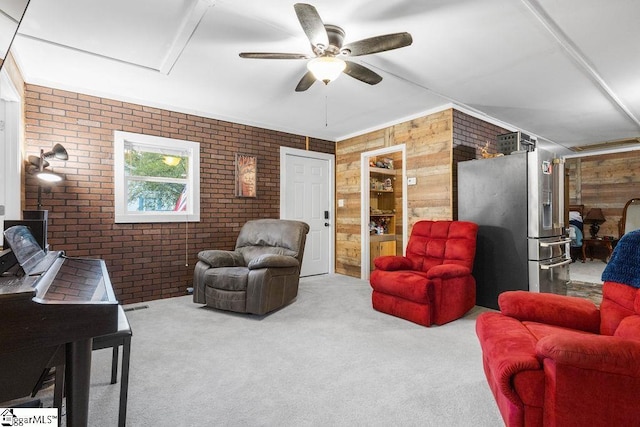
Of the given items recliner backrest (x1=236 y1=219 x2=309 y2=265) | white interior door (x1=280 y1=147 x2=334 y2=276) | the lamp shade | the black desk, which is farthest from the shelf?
the black desk

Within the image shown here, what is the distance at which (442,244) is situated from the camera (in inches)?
134

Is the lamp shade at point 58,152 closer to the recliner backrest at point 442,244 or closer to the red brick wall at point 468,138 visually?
the recliner backrest at point 442,244

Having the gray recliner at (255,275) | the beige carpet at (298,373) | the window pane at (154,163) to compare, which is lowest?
the beige carpet at (298,373)

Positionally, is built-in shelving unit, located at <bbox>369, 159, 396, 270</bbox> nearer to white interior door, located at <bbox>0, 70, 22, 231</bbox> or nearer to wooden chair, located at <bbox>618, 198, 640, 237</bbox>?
white interior door, located at <bbox>0, 70, 22, 231</bbox>

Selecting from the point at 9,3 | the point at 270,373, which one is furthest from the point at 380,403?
the point at 9,3

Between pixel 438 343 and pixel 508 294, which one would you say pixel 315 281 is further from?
pixel 508 294

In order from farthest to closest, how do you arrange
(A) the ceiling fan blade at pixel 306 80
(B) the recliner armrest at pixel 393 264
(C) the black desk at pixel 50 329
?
(B) the recliner armrest at pixel 393 264 < (A) the ceiling fan blade at pixel 306 80 < (C) the black desk at pixel 50 329

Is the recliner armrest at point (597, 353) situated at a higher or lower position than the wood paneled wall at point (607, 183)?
lower

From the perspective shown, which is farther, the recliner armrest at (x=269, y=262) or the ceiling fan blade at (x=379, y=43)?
the recliner armrest at (x=269, y=262)

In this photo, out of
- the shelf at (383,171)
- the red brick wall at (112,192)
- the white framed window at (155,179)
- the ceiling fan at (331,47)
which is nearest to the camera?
the ceiling fan at (331,47)

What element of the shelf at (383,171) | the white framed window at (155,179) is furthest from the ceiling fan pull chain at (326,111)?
the white framed window at (155,179)

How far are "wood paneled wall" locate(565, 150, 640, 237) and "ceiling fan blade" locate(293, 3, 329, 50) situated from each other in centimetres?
735

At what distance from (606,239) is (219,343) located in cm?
761

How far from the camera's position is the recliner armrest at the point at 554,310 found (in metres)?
1.71
